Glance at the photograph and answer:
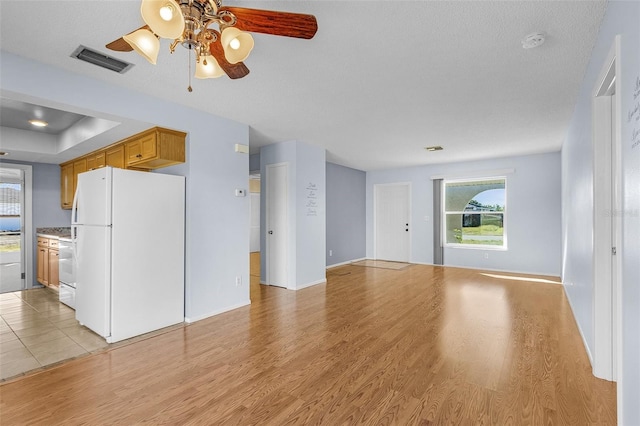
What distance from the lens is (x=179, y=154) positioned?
3.56 m

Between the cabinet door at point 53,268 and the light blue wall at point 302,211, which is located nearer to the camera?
the cabinet door at point 53,268

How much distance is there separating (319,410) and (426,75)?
280 cm

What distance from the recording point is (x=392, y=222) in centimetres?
809

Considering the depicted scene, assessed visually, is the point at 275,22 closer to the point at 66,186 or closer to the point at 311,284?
the point at 311,284

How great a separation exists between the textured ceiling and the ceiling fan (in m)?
0.35

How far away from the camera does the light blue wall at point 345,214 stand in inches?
281

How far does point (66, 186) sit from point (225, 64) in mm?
5185

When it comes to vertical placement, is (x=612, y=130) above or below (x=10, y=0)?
below

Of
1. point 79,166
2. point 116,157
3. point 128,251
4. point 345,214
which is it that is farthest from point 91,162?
point 345,214

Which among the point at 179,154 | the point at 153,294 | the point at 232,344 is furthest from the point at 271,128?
the point at 232,344

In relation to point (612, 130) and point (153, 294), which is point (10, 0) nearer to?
point (153, 294)

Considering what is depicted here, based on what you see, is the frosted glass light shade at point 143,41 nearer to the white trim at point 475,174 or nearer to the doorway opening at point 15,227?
the doorway opening at point 15,227

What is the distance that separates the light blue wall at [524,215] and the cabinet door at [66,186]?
732cm

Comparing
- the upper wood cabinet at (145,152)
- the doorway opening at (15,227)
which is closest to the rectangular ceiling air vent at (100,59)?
the upper wood cabinet at (145,152)
